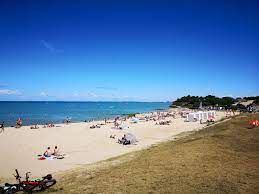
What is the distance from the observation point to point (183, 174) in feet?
46.1

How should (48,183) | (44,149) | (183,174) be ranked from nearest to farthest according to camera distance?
(183,174) → (48,183) → (44,149)

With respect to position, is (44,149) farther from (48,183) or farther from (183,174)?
(183,174)

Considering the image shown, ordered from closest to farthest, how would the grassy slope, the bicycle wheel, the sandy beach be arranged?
the grassy slope, the bicycle wheel, the sandy beach

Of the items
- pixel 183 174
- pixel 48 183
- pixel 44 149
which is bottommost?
pixel 44 149

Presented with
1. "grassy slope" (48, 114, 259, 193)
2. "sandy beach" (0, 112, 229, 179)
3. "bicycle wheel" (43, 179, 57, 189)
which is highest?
"grassy slope" (48, 114, 259, 193)

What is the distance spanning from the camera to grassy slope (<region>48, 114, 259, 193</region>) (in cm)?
1236

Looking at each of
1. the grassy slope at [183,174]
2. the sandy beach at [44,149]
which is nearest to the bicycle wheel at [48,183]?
the grassy slope at [183,174]

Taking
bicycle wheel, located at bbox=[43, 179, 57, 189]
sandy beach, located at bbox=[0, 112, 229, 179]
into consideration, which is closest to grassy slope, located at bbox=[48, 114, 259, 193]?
bicycle wheel, located at bbox=[43, 179, 57, 189]

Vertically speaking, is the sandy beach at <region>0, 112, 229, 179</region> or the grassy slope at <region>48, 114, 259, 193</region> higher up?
the grassy slope at <region>48, 114, 259, 193</region>

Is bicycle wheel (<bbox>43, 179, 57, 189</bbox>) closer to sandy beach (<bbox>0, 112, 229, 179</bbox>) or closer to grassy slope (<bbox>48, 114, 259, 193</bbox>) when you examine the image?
grassy slope (<bbox>48, 114, 259, 193</bbox>)

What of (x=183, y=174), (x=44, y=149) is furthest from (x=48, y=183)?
(x=44, y=149)

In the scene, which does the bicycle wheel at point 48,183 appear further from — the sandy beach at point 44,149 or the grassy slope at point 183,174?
the sandy beach at point 44,149

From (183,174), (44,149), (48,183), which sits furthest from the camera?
(44,149)

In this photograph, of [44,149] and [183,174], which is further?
[44,149]
